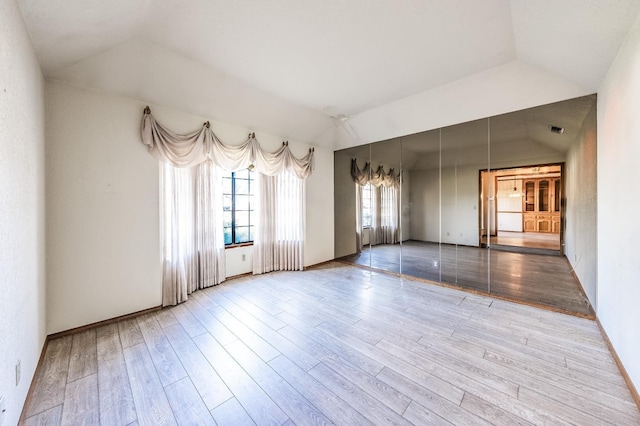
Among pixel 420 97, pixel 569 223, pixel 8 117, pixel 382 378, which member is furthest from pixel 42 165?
pixel 569 223

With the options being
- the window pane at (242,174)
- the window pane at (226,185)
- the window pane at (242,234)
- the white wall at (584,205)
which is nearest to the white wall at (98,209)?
the window pane at (226,185)

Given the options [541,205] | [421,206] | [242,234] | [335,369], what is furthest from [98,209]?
[541,205]

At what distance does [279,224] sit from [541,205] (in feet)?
21.2

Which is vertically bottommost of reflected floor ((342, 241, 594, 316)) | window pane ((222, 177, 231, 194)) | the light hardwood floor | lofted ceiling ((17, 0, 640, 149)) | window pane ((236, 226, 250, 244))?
the light hardwood floor

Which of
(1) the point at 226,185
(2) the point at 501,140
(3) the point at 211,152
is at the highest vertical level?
(2) the point at 501,140

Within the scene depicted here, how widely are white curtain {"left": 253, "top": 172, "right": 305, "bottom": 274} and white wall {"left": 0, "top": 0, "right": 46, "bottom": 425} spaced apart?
2.49 meters

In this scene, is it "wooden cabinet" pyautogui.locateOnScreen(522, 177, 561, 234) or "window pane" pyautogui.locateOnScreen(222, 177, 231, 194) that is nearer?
"window pane" pyautogui.locateOnScreen(222, 177, 231, 194)

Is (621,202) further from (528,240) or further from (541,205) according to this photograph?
(541,205)

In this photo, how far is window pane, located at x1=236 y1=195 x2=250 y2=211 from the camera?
3.99 metres

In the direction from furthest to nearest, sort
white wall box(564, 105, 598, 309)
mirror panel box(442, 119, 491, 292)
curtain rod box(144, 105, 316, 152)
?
mirror panel box(442, 119, 491, 292)
curtain rod box(144, 105, 316, 152)
white wall box(564, 105, 598, 309)

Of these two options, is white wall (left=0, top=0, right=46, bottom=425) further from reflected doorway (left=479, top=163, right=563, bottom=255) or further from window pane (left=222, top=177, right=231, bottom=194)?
reflected doorway (left=479, top=163, right=563, bottom=255)

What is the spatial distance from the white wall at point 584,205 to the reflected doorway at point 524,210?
0.40m

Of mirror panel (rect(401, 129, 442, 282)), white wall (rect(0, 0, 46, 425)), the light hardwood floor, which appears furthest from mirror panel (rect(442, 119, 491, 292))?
white wall (rect(0, 0, 46, 425))

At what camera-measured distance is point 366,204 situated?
498 centimetres
